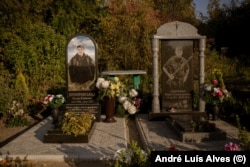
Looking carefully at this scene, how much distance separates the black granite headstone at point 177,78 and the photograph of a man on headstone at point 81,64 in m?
2.14

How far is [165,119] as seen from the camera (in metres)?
10.2

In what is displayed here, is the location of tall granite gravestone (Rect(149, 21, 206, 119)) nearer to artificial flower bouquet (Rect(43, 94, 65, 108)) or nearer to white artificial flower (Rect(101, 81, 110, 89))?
white artificial flower (Rect(101, 81, 110, 89))

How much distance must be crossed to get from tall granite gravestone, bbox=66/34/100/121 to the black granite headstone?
2081mm

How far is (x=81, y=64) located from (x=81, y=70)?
183 mm

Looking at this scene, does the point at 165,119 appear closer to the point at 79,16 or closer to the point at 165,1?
the point at 79,16

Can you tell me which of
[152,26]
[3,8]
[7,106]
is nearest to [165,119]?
[7,106]

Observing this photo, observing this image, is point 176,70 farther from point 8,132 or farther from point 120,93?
point 8,132

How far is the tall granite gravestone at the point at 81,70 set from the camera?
10.5m

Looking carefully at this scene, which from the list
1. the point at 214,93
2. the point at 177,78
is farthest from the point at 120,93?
the point at 214,93

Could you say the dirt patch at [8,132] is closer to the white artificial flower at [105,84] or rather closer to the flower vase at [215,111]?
the white artificial flower at [105,84]

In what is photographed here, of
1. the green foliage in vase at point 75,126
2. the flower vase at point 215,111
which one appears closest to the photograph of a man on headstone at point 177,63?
the flower vase at point 215,111

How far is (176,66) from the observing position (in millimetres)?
10484

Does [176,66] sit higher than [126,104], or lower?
higher

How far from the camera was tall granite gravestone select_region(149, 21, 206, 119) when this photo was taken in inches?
405
